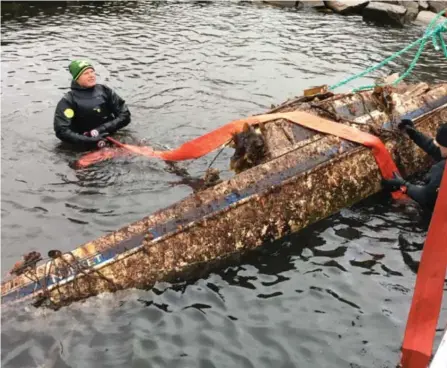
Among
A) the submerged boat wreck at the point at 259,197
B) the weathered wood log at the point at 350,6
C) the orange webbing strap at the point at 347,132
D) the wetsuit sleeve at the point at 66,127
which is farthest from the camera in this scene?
the weathered wood log at the point at 350,6

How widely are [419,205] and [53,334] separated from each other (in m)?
5.32

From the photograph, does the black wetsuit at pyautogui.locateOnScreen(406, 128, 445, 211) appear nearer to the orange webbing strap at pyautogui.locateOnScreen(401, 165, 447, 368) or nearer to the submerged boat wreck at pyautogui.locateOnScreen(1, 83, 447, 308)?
the submerged boat wreck at pyautogui.locateOnScreen(1, 83, 447, 308)

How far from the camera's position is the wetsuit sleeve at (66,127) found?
9312 millimetres

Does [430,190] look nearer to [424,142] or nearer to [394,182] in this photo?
[394,182]

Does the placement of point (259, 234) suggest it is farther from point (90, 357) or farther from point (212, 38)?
point (212, 38)

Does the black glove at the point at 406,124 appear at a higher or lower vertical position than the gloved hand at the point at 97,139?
higher

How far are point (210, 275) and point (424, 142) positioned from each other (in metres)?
3.63

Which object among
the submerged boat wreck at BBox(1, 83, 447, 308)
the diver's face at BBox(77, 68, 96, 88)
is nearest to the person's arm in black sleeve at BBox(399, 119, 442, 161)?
the submerged boat wreck at BBox(1, 83, 447, 308)

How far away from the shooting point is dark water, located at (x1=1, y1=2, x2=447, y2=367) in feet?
17.2

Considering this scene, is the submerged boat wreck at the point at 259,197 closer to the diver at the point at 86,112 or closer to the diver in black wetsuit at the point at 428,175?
the diver in black wetsuit at the point at 428,175

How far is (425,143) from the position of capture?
23.9 feet

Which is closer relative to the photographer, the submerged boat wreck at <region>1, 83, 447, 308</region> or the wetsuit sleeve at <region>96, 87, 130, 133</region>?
the submerged boat wreck at <region>1, 83, 447, 308</region>

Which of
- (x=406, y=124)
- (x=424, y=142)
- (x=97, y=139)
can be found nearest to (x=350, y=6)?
(x=406, y=124)

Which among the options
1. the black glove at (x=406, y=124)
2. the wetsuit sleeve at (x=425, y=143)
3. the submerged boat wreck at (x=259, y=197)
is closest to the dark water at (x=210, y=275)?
the submerged boat wreck at (x=259, y=197)
